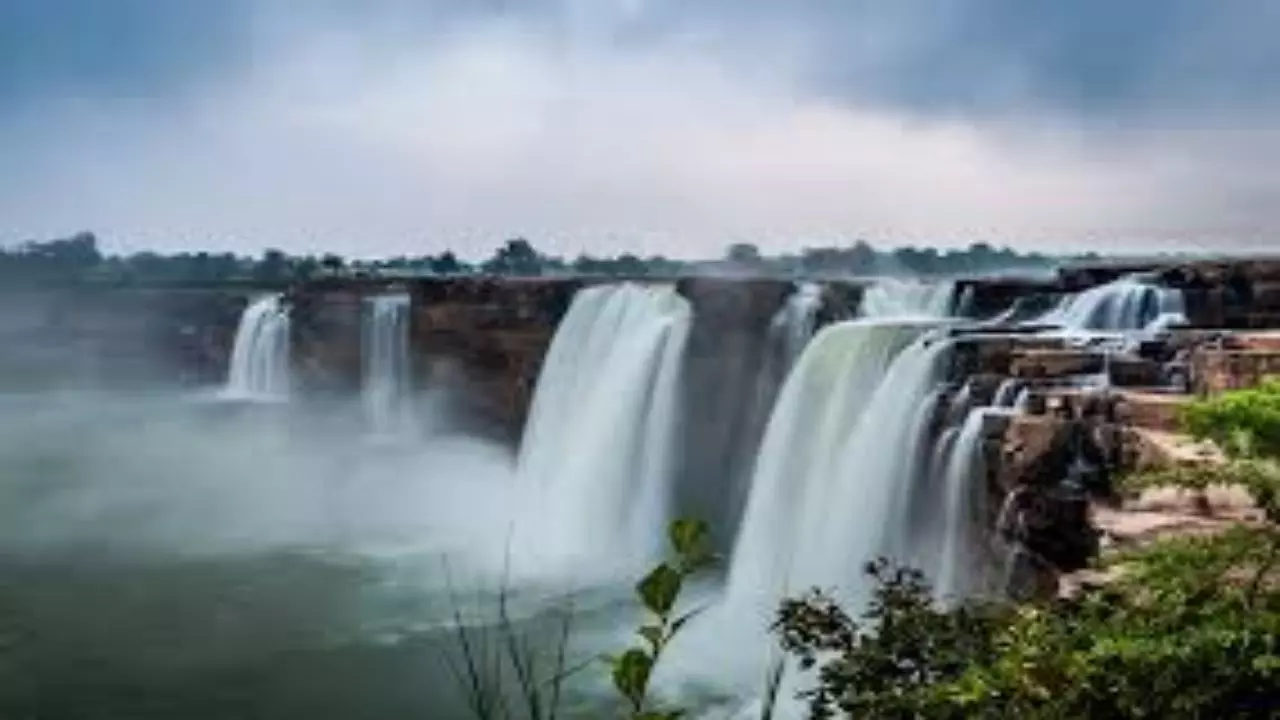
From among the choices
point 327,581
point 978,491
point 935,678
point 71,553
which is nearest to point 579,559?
point 327,581

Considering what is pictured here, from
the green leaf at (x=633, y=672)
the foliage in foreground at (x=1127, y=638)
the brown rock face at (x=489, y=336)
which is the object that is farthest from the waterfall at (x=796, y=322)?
the green leaf at (x=633, y=672)

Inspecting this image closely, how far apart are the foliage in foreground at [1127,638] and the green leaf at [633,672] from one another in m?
2.36

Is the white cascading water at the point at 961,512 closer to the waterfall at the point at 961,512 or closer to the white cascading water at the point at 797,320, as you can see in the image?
the waterfall at the point at 961,512

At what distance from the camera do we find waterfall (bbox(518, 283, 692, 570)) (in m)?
23.1

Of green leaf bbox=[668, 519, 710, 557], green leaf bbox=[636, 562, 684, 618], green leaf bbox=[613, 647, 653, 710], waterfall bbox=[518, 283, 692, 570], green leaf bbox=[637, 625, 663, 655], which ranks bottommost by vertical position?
waterfall bbox=[518, 283, 692, 570]

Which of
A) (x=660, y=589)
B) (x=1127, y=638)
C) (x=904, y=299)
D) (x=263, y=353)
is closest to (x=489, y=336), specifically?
(x=263, y=353)

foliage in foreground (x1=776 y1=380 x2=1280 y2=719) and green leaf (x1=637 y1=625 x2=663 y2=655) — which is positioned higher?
green leaf (x1=637 y1=625 x2=663 y2=655)

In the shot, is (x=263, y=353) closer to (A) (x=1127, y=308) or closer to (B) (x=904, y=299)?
(B) (x=904, y=299)

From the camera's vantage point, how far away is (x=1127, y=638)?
196 inches

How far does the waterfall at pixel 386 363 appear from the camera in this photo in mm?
33719

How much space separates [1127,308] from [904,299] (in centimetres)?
504

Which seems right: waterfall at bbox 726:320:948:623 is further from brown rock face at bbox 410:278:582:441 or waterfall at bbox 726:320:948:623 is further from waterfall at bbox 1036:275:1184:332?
brown rock face at bbox 410:278:582:441

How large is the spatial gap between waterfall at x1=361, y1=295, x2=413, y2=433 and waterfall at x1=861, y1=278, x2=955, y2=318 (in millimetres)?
14463

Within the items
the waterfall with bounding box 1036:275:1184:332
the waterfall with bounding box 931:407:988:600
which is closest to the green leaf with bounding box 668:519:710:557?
the waterfall with bounding box 931:407:988:600
